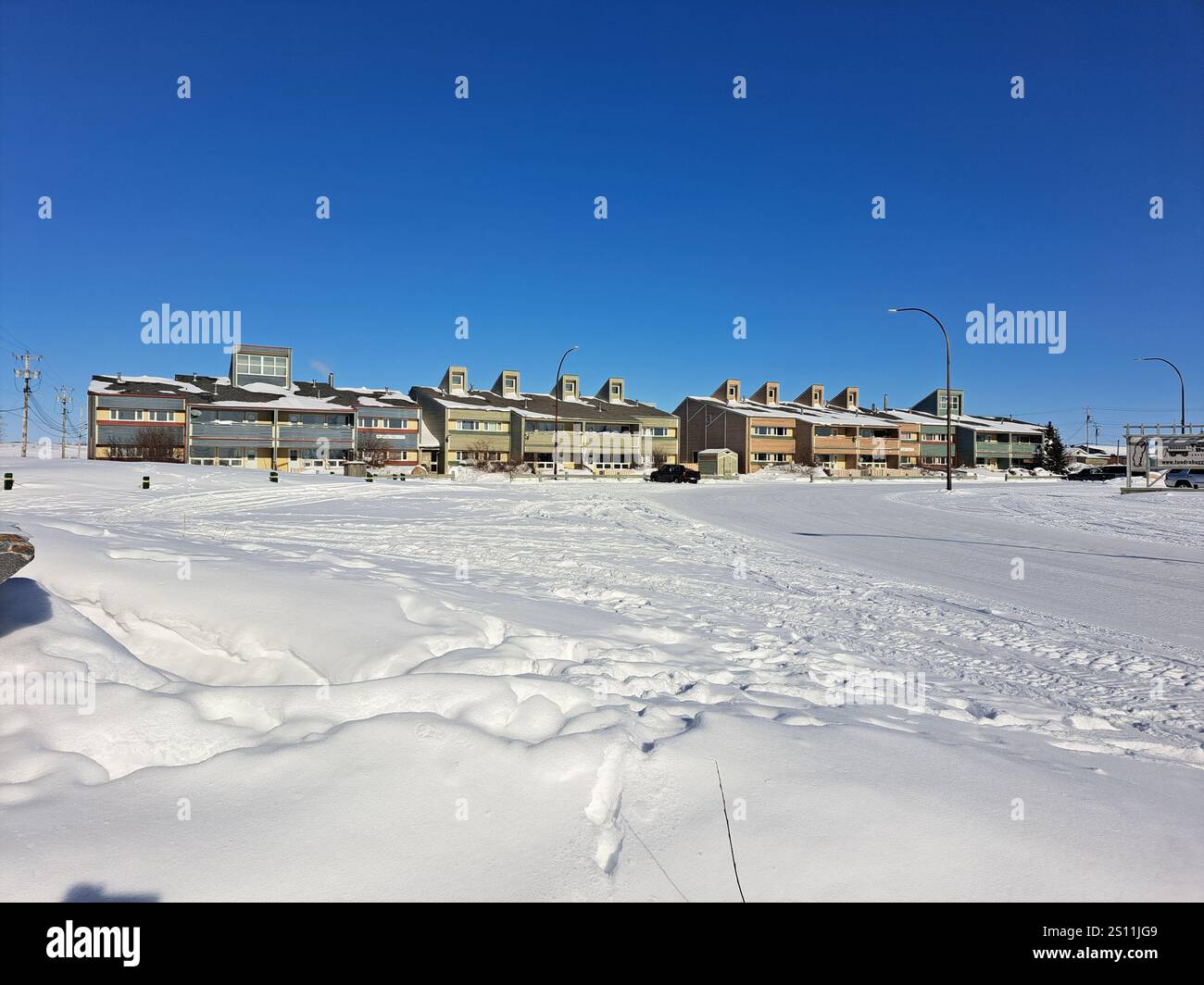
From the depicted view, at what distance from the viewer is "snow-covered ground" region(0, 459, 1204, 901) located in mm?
2260

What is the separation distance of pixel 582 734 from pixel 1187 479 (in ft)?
146

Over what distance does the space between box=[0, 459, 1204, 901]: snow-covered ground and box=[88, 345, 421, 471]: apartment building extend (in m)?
49.6

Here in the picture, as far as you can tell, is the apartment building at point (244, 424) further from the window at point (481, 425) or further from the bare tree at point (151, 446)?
the window at point (481, 425)

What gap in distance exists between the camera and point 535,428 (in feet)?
223

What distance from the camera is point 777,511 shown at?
65.6 ft

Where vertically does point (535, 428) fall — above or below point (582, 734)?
above

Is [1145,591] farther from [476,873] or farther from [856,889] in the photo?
[476,873]

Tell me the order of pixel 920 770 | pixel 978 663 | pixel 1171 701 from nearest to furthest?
1. pixel 920 770
2. pixel 1171 701
3. pixel 978 663

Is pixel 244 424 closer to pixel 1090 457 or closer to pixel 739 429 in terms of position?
pixel 739 429

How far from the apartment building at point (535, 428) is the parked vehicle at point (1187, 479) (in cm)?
4090
